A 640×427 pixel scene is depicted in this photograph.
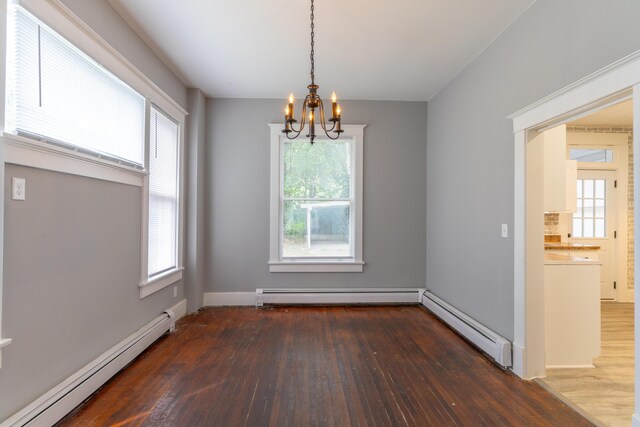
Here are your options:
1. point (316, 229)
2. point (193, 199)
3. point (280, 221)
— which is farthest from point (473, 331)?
point (193, 199)

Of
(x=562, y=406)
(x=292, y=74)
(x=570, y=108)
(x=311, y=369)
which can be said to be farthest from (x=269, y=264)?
(x=570, y=108)

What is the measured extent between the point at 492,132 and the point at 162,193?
3.47 meters

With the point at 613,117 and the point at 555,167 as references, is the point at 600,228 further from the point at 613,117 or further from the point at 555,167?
the point at 555,167

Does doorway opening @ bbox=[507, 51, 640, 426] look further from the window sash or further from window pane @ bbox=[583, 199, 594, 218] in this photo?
window pane @ bbox=[583, 199, 594, 218]

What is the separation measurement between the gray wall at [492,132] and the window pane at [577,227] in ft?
8.77

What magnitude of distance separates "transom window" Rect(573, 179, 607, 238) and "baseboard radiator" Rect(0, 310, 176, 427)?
627 centimetres

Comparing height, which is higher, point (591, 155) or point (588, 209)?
point (591, 155)

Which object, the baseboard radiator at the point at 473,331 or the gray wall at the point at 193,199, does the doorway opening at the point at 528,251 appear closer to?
the baseboard radiator at the point at 473,331

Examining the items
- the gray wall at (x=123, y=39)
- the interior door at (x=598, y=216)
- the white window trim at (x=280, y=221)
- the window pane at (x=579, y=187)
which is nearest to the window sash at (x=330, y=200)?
the white window trim at (x=280, y=221)

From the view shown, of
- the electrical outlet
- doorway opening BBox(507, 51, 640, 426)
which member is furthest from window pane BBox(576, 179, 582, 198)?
the electrical outlet

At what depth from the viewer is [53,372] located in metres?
1.97

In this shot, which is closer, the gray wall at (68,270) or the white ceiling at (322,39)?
the gray wall at (68,270)

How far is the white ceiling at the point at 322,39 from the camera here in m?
2.53

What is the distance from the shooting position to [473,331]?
3.14 m
